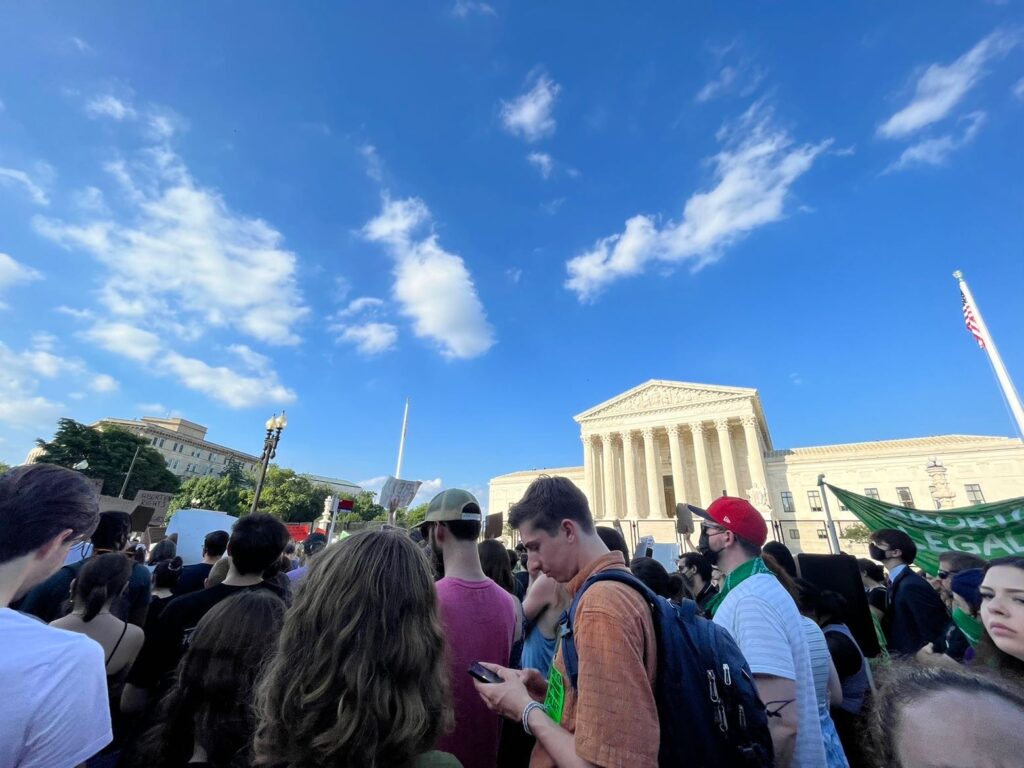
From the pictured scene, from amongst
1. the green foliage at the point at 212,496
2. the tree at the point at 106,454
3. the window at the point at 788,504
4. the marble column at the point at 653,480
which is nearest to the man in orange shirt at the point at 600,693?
the marble column at the point at 653,480

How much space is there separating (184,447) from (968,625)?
8010 centimetres

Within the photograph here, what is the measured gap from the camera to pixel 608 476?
4134 cm

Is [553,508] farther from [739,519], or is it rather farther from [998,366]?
[998,366]

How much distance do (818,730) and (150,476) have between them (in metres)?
54.2

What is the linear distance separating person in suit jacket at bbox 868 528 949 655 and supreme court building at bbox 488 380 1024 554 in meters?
28.6

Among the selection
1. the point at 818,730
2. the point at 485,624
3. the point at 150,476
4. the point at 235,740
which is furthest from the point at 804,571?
the point at 150,476

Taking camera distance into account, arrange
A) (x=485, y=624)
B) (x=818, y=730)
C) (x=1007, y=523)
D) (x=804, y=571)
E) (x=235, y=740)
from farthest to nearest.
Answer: (x=1007, y=523)
(x=804, y=571)
(x=485, y=624)
(x=818, y=730)
(x=235, y=740)

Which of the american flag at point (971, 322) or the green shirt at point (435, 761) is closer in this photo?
the green shirt at point (435, 761)

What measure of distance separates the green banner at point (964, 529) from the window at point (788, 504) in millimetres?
36160

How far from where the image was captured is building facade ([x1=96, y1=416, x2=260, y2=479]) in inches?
2319

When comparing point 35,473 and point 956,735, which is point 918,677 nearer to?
point 956,735

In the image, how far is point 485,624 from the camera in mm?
2137

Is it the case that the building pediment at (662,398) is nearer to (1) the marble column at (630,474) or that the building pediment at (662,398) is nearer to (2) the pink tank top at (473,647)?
(1) the marble column at (630,474)

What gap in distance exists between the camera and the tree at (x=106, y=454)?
123ft
